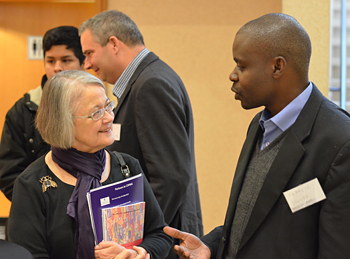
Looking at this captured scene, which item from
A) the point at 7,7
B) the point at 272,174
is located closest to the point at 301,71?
the point at 272,174

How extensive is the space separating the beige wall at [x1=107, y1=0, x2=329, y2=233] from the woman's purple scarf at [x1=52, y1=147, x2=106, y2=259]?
247 cm

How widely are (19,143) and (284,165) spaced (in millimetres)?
1761

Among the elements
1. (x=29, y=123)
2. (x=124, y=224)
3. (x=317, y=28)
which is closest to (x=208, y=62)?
(x=317, y=28)

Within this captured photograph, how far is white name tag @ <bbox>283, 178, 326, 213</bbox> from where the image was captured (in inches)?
43.1

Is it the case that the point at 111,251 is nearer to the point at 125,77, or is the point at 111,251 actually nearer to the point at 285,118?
the point at 285,118

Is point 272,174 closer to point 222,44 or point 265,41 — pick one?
point 265,41

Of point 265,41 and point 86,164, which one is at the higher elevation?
point 265,41

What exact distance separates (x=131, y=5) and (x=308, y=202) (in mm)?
3169

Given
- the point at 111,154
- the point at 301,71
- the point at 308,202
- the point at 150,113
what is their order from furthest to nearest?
the point at 150,113 < the point at 111,154 < the point at 301,71 < the point at 308,202

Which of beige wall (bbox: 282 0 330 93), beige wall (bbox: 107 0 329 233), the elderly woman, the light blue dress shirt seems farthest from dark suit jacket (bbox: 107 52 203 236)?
beige wall (bbox: 282 0 330 93)

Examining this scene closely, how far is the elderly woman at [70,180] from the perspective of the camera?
1362mm

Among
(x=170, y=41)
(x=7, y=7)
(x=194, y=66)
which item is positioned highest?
(x=7, y=7)

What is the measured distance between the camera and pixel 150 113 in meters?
2.00

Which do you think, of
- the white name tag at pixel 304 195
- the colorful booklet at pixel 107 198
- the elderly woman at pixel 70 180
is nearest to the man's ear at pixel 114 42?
the elderly woman at pixel 70 180
